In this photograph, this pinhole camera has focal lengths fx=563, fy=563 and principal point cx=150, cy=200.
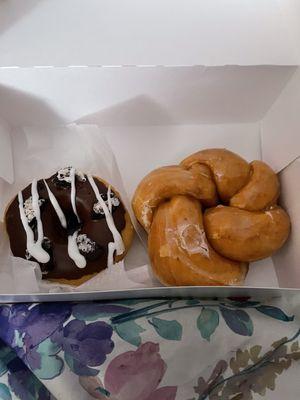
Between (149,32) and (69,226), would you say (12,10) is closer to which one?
(149,32)

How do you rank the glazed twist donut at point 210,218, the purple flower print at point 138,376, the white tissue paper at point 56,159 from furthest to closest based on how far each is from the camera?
the white tissue paper at point 56,159 → the glazed twist donut at point 210,218 → the purple flower print at point 138,376

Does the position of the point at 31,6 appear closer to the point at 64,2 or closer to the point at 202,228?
the point at 64,2

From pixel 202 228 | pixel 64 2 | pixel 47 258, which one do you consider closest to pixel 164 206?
pixel 202 228

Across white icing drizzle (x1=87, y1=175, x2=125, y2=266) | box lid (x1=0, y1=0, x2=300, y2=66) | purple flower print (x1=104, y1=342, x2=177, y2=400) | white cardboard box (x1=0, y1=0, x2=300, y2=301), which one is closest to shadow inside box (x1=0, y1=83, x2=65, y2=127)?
white cardboard box (x1=0, y1=0, x2=300, y2=301)

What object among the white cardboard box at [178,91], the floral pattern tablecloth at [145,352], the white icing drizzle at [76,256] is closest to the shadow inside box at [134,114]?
the white cardboard box at [178,91]

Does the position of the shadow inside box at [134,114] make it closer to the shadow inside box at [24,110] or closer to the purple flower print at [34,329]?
the shadow inside box at [24,110]

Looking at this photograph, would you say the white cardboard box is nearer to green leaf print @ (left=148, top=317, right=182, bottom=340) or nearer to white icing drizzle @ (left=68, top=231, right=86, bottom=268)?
green leaf print @ (left=148, top=317, right=182, bottom=340)
